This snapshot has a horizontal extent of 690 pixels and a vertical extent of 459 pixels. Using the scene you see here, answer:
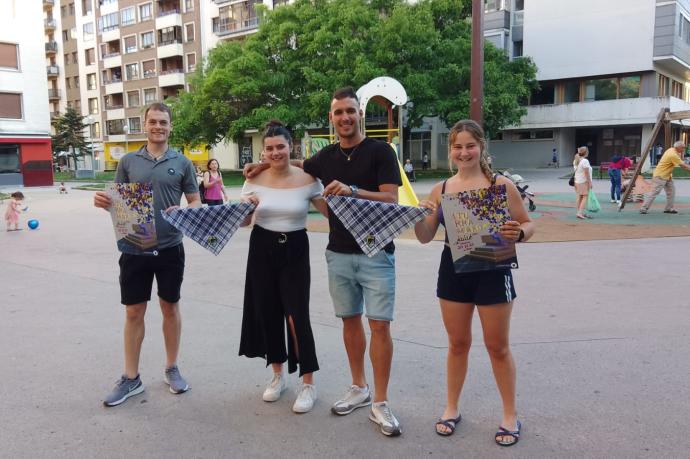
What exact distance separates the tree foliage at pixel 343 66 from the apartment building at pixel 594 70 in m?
6.45

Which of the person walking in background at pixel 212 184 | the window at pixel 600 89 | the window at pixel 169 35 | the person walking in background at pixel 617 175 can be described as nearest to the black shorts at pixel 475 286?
the person walking in background at pixel 212 184

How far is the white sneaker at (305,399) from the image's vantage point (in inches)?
147

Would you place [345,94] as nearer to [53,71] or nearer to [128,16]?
[128,16]

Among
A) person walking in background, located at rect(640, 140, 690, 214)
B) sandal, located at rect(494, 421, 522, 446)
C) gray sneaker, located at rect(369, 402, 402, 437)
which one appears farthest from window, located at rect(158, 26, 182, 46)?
sandal, located at rect(494, 421, 522, 446)

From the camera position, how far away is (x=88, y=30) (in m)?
64.1

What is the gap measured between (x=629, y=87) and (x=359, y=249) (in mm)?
Result: 40012

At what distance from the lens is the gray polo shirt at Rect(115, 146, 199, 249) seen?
3.91 metres

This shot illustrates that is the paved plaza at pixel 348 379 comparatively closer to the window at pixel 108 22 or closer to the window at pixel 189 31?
the window at pixel 189 31

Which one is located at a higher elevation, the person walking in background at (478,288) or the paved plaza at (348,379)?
the person walking in background at (478,288)

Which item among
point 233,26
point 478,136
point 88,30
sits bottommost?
point 478,136

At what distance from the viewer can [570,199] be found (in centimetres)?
1842

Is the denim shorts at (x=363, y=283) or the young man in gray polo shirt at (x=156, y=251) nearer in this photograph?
the denim shorts at (x=363, y=283)

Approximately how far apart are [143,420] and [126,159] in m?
1.76

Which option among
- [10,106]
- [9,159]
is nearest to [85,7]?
[10,106]
